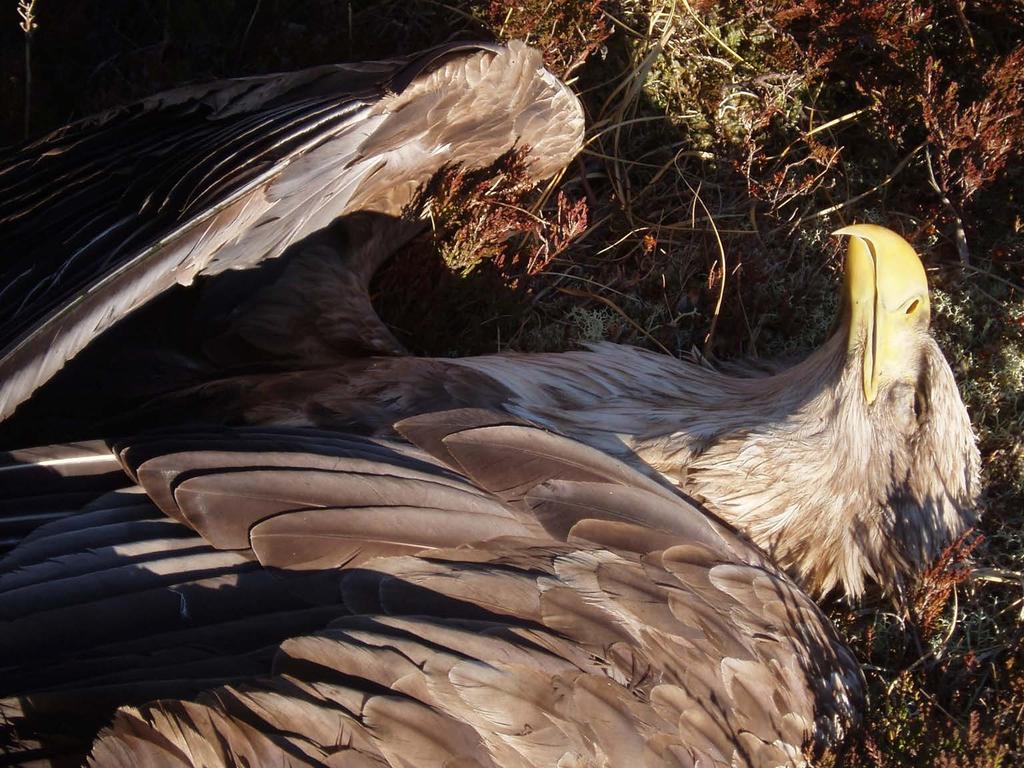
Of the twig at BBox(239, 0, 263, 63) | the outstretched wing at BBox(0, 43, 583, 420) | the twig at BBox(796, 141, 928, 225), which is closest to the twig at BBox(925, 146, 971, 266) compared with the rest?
the twig at BBox(796, 141, 928, 225)

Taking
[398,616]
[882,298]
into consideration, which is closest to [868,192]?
[882,298]

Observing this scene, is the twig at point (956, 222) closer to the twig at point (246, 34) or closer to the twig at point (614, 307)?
the twig at point (614, 307)

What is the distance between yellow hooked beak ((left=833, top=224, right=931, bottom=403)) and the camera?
334 centimetres

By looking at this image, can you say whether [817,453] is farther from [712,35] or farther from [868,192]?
[712,35]

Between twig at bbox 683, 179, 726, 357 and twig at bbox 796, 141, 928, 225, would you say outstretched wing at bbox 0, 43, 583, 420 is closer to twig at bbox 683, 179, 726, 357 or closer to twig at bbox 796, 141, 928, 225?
twig at bbox 683, 179, 726, 357

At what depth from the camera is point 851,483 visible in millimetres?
3531

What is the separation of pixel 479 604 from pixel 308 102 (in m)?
1.57

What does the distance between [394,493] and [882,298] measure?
166 cm

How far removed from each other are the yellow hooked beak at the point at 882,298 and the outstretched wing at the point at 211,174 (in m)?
A: 1.26

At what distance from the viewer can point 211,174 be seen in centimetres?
288

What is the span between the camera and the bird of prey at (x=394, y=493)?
2.45 metres

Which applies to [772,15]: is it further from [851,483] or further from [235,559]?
[235,559]

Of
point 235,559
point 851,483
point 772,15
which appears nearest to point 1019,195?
point 772,15

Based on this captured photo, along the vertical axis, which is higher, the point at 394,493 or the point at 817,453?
the point at 394,493
